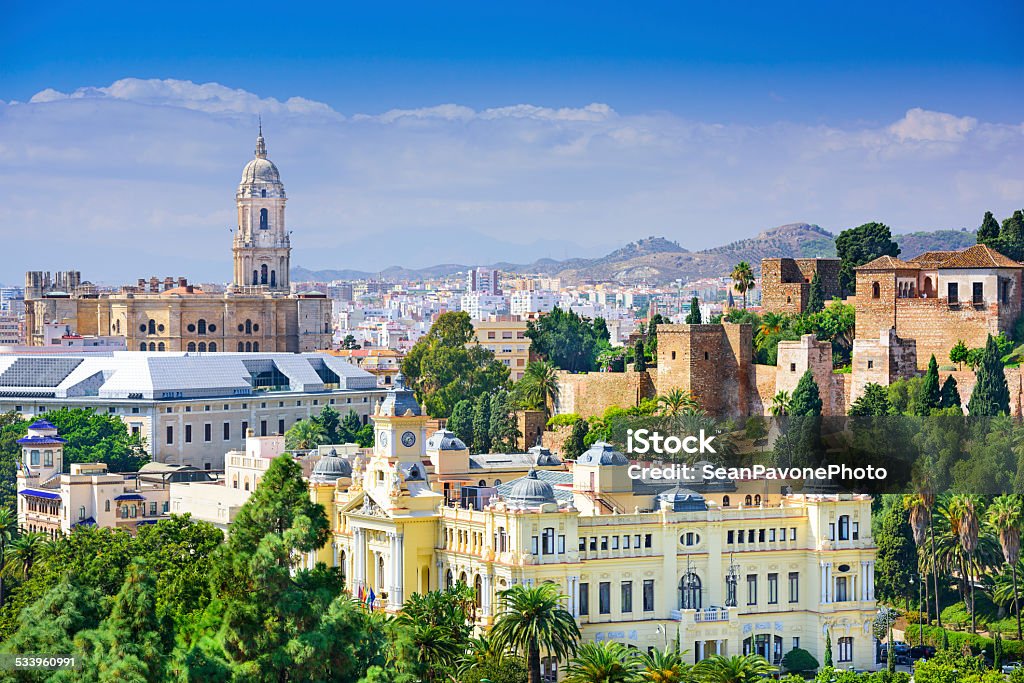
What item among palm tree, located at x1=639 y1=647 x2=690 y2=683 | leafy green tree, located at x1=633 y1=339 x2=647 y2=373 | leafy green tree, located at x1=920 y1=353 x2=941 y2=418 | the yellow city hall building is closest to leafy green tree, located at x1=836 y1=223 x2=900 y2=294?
leafy green tree, located at x1=633 y1=339 x2=647 y2=373

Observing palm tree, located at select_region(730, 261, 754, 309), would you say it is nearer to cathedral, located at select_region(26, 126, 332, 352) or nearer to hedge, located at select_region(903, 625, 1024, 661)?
hedge, located at select_region(903, 625, 1024, 661)

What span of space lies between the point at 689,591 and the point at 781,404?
72.0ft

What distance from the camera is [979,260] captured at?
2657 inches

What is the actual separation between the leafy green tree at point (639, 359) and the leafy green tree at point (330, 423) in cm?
1110

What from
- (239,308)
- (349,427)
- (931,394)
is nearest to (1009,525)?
(931,394)

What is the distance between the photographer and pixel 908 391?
6544cm

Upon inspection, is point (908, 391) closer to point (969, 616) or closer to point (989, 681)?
point (969, 616)

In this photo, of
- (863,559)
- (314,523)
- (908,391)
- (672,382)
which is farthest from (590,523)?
(672,382)

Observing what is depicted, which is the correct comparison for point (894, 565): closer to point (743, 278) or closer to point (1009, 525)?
point (1009, 525)

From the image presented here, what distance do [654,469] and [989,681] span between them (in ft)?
48.3

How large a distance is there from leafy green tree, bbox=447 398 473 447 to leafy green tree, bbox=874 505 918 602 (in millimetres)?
23989

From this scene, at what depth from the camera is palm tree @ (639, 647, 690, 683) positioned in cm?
4031

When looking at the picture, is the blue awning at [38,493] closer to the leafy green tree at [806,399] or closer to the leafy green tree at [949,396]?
the leafy green tree at [806,399]

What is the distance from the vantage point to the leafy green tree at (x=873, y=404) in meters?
64.2
